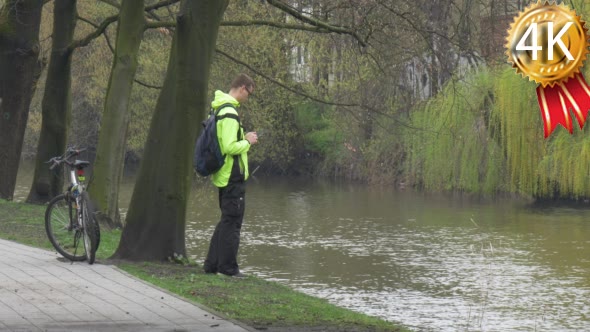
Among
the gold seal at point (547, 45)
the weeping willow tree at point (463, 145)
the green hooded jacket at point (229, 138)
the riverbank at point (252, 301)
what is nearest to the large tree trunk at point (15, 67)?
the gold seal at point (547, 45)

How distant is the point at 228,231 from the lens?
11.4 meters

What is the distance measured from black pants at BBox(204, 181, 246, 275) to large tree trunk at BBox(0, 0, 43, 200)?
403 inches

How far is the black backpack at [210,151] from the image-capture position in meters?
11.1

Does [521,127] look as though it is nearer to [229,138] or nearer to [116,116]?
[116,116]

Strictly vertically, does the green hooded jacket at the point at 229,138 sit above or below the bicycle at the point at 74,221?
above

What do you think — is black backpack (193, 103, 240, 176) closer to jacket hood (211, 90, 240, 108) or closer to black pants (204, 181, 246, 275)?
jacket hood (211, 90, 240, 108)

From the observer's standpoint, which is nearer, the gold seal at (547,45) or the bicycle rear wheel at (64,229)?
the bicycle rear wheel at (64,229)

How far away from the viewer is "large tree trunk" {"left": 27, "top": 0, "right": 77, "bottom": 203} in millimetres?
22078

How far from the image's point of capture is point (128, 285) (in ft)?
33.0

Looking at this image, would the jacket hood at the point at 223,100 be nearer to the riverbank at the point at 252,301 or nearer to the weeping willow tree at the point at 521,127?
the riverbank at the point at 252,301

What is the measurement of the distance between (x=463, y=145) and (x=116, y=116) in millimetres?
18058

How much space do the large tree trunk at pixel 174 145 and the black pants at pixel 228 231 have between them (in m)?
0.95

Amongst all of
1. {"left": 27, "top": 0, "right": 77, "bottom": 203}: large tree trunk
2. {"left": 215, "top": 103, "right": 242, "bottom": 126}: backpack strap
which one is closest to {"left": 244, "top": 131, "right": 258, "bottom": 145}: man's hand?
{"left": 215, "top": 103, "right": 242, "bottom": 126}: backpack strap

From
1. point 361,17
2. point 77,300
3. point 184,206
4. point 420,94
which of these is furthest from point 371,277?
point 420,94
